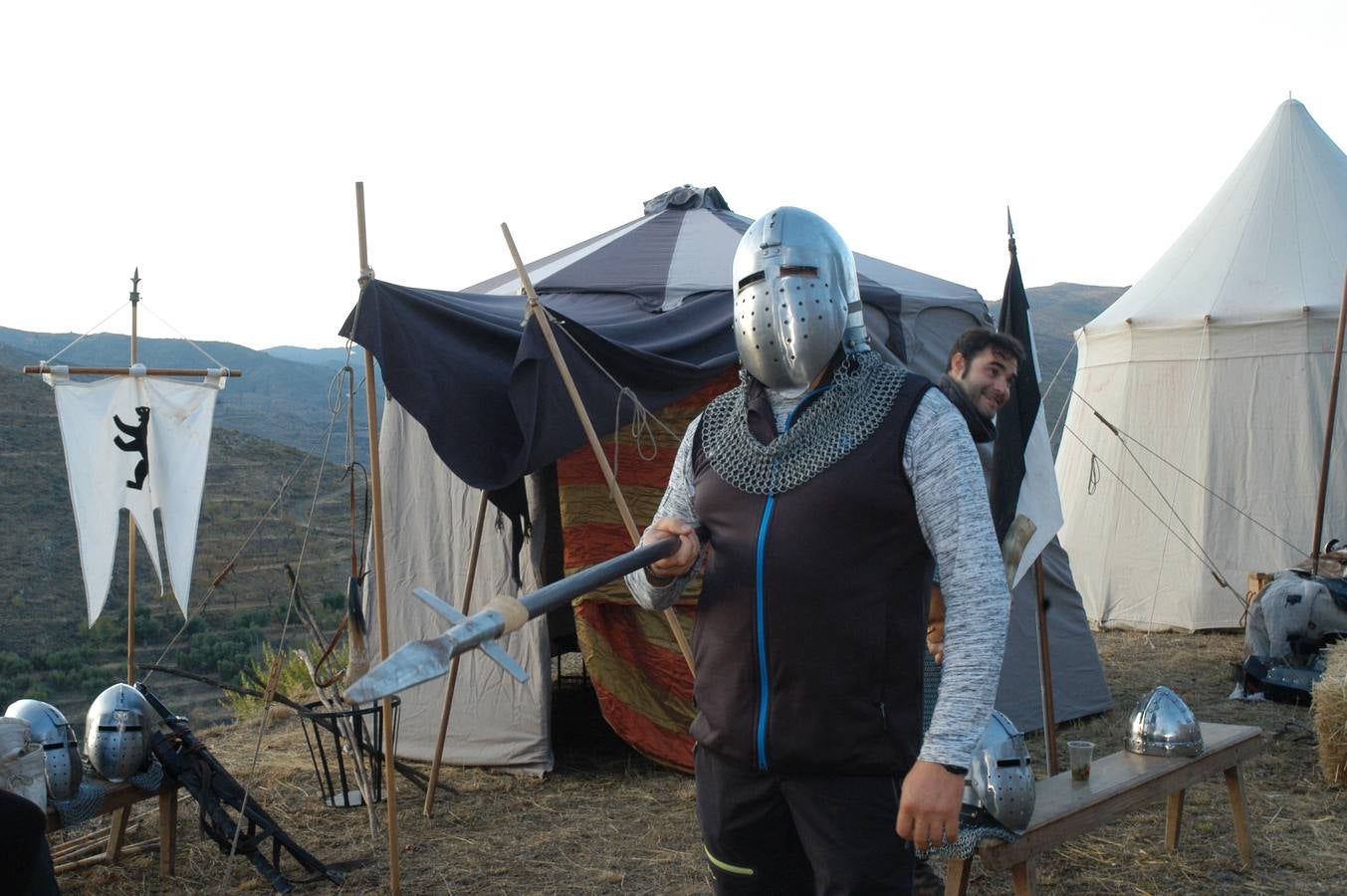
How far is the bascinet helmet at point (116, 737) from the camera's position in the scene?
3504 millimetres

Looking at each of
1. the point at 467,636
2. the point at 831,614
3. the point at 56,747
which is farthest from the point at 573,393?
the point at 467,636

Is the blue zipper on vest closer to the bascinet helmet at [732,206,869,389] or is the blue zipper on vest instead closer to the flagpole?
the bascinet helmet at [732,206,869,389]

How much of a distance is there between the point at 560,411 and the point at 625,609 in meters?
0.96

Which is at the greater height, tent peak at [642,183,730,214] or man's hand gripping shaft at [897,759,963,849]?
tent peak at [642,183,730,214]

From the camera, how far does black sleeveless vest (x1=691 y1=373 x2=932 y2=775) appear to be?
1.57m

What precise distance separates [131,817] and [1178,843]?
12.2 feet

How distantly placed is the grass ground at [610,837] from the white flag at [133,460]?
0.91 metres

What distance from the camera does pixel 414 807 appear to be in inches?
172

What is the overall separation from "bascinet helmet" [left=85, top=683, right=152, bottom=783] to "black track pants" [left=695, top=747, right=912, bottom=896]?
2.47 m

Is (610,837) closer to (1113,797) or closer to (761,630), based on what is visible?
(1113,797)

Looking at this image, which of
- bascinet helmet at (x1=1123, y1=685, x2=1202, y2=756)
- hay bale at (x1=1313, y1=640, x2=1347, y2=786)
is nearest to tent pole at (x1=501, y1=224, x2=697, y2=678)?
bascinet helmet at (x1=1123, y1=685, x2=1202, y2=756)

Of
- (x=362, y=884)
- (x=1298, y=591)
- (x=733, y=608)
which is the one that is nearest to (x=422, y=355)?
(x=362, y=884)

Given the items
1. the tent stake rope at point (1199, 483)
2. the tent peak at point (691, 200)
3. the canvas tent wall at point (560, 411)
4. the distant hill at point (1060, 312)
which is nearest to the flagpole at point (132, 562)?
the canvas tent wall at point (560, 411)

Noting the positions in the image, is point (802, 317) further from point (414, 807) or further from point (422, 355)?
point (414, 807)
